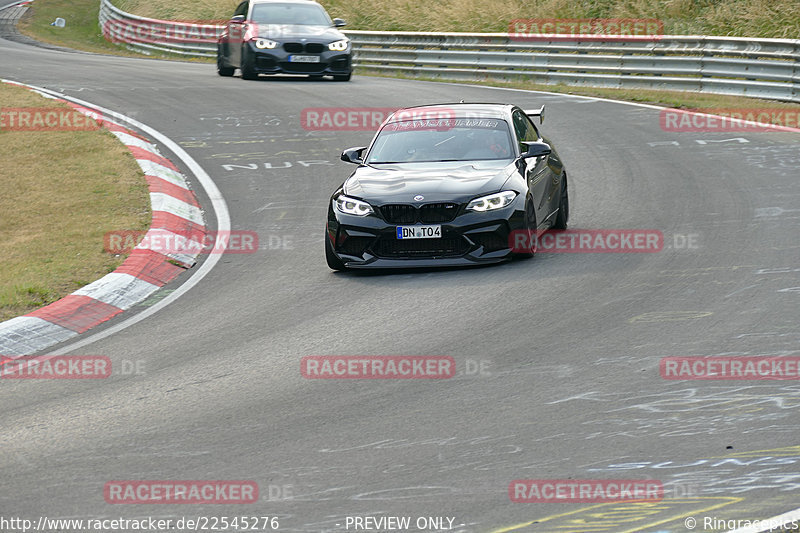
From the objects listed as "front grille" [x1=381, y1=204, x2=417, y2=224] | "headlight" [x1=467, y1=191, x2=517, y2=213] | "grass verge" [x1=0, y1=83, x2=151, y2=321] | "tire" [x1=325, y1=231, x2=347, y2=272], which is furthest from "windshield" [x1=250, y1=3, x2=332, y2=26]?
"headlight" [x1=467, y1=191, x2=517, y2=213]

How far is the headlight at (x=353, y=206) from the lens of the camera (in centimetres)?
1076

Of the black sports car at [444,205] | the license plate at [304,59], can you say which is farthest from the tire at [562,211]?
the license plate at [304,59]

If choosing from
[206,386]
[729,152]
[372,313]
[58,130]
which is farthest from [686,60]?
[206,386]

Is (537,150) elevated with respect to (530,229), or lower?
elevated

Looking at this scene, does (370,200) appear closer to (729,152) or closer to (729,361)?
(729,361)

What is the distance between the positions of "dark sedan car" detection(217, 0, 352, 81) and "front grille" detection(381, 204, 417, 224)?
15.1 m

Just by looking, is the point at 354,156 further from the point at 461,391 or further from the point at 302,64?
the point at 302,64

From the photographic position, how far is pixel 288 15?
26.1 metres

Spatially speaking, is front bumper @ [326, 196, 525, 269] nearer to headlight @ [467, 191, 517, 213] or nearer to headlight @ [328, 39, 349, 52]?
headlight @ [467, 191, 517, 213]

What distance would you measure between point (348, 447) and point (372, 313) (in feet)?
10.3

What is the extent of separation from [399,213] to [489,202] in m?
0.82

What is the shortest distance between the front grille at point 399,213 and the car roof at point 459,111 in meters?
2.02

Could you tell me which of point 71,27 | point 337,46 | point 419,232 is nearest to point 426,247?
point 419,232

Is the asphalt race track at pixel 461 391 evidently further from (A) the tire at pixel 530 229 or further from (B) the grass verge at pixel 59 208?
(B) the grass verge at pixel 59 208
